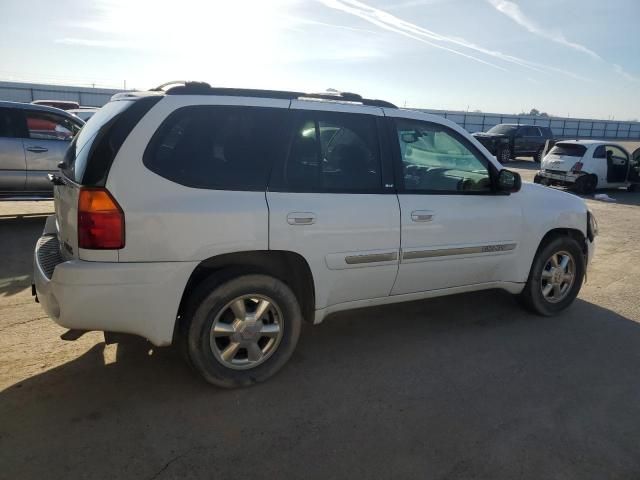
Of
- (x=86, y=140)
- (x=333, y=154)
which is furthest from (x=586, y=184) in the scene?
(x=86, y=140)

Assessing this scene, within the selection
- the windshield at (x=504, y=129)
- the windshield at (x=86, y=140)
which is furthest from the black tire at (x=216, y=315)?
the windshield at (x=504, y=129)

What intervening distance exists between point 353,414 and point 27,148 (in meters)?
6.83

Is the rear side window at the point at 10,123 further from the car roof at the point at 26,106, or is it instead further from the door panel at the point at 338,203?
the door panel at the point at 338,203

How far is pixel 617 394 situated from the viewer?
131 inches

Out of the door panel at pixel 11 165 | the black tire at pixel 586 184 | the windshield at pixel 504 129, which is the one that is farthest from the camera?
the windshield at pixel 504 129

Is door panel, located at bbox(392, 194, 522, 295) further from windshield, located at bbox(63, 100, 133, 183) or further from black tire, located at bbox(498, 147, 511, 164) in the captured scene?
black tire, located at bbox(498, 147, 511, 164)

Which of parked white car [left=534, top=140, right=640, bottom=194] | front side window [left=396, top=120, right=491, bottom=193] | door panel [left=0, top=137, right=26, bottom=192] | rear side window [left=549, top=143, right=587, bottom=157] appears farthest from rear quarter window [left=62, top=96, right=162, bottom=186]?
rear side window [left=549, top=143, right=587, bottom=157]

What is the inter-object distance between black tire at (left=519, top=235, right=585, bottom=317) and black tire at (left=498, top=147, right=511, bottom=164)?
19.2 meters

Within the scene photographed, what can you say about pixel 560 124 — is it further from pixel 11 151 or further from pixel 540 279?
pixel 11 151

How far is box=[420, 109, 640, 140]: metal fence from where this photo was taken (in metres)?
46.9

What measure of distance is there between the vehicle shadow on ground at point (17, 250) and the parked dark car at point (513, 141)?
19235mm

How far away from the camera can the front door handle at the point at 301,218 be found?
3123 mm

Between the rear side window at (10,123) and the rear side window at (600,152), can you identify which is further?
the rear side window at (600,152)

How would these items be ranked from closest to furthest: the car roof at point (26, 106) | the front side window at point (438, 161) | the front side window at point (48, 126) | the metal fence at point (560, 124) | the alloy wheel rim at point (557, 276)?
the front side window at point (438, 161) → the alloy wheel rim at point (557, 276) → the car roof at point (26, 106) → the front side window at point (48, 126) → the metal fence at point (560, 124)
